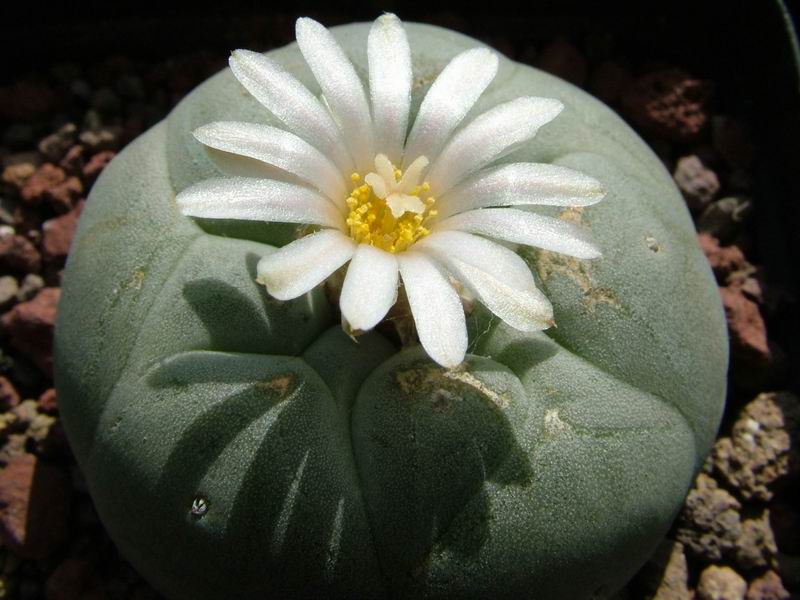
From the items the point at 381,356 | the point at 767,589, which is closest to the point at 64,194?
the point at 381,356

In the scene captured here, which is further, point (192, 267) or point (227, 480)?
point (192, 267)

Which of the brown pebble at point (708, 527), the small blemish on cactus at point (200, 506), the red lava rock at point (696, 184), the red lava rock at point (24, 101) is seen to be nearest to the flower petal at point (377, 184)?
the small blemish on cactus at point (200, 506)

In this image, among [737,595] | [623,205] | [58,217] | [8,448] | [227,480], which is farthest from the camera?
[58,217]

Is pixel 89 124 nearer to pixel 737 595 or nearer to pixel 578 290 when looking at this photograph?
pixel 578 290

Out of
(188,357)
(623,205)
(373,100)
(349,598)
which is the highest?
(373,100)

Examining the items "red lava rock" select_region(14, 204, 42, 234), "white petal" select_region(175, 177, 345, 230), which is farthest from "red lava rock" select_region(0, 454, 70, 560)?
"white petal" select_region(175, 177, 345, 230)

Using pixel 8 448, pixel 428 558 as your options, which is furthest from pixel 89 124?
pixel 428 558

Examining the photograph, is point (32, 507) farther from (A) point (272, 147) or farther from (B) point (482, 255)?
(B) point (482, 255)
